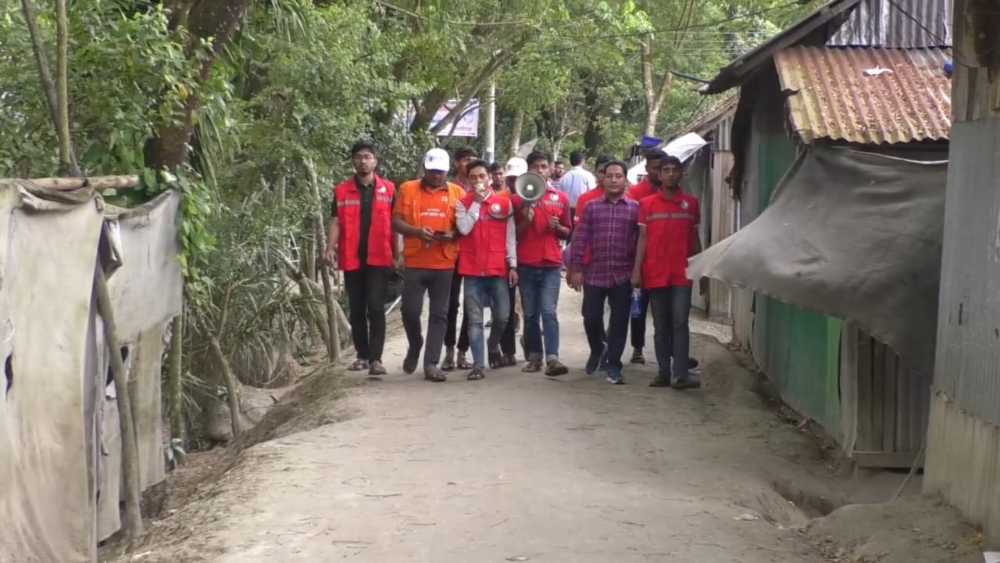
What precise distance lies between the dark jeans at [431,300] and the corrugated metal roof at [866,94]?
3.18 meters

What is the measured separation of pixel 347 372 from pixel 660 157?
3.43 meters

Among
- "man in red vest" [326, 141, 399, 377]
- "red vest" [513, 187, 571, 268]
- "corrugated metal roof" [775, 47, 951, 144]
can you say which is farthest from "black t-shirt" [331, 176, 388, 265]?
"corrugated metal roof" [775, 47, 951, 144]

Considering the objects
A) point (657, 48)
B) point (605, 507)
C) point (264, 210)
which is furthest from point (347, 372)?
point (657, 48)

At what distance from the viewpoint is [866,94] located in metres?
9.87

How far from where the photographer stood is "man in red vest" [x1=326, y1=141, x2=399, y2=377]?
10.5 m

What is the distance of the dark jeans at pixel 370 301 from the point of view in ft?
34.8

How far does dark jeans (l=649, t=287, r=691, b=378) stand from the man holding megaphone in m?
0.87

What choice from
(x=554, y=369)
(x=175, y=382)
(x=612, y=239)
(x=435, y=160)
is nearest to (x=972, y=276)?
(x=612, y=239)

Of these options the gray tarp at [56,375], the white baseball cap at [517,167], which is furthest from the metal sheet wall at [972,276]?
the white baseball cap at [517,167]

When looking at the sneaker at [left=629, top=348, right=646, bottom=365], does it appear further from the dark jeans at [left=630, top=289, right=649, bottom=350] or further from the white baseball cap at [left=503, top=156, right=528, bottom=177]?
the white baseball cap at [left=503, top=156, right=528, bottom=177]

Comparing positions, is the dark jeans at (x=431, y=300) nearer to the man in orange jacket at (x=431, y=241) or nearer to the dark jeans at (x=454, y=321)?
the man in orange jacket at (x=431, y=241)

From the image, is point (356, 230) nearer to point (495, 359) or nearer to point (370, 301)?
point (370, 301)

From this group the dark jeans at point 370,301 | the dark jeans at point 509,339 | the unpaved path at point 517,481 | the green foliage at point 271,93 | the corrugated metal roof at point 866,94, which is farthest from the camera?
the dark jeans at point 509,339

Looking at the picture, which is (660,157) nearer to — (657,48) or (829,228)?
(829,228)
